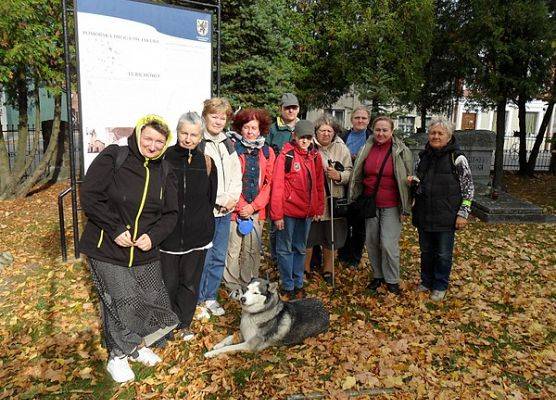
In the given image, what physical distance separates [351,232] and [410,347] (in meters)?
2.17

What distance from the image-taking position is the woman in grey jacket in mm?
4750

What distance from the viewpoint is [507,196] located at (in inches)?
396

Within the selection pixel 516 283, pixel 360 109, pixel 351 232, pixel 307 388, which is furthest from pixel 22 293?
pixel 516 283

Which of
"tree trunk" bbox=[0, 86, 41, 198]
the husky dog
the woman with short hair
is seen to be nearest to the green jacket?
the woman with short hair

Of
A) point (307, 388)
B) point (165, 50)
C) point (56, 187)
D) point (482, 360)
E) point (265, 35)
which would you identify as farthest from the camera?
point (56, 187)

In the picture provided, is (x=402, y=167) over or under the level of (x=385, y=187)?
over

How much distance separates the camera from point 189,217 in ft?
12.0

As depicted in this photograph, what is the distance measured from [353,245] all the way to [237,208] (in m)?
2.27

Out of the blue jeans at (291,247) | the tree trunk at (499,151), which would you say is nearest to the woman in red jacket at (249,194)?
the blue jeans at (291,247)

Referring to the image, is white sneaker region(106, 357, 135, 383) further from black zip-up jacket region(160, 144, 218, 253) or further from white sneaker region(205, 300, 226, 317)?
white sneaker region(205, 300, 226, 317)

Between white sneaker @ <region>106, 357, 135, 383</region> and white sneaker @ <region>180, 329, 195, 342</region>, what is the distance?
67cm

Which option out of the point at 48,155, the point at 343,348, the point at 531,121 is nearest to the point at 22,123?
the point at 48,155

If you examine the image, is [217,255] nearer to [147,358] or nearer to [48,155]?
[147,358]

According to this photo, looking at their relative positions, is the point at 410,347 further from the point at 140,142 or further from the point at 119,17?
the point at 119,17
